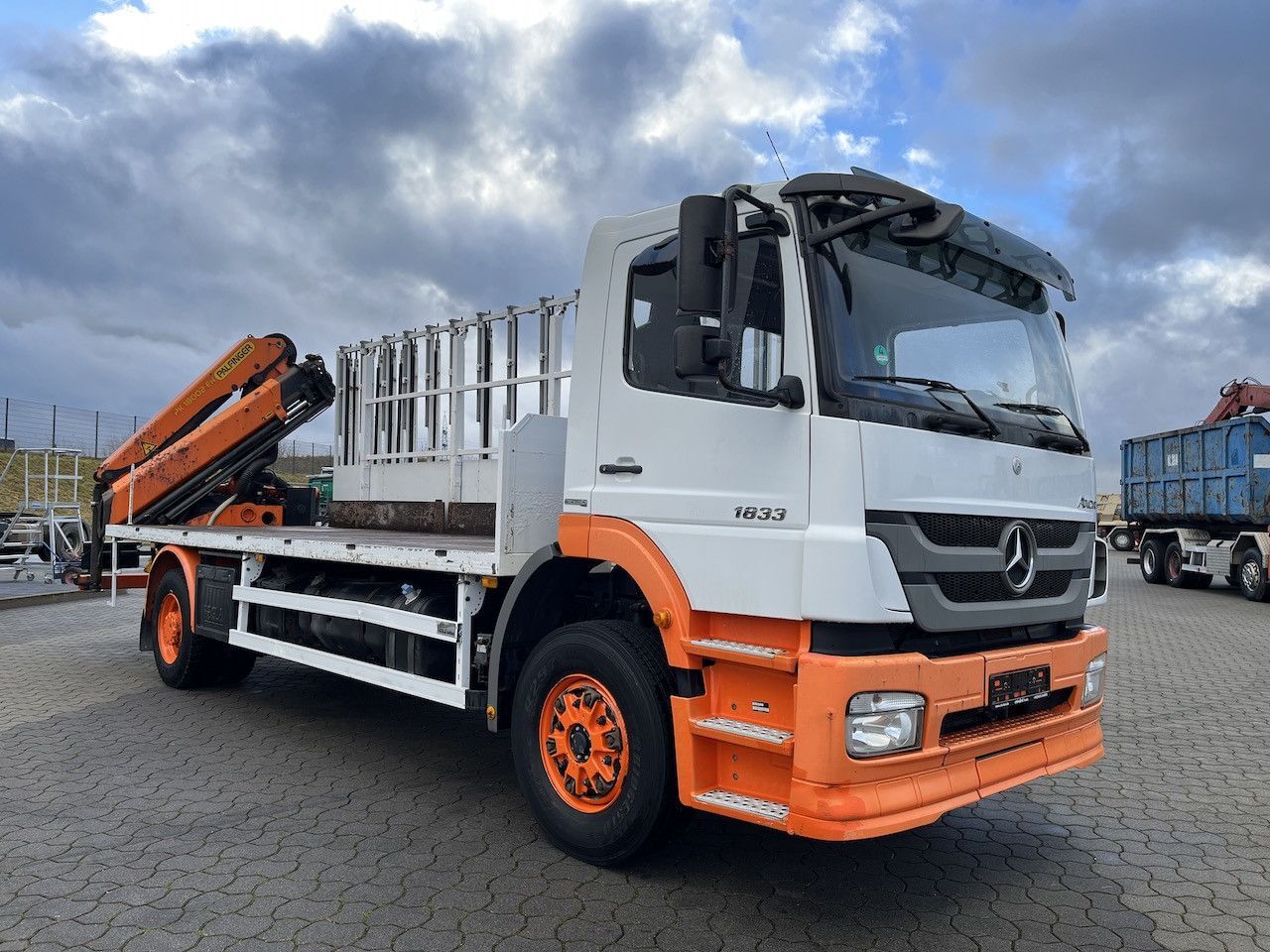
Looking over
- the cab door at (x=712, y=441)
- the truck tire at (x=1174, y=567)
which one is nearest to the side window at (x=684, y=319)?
the cab door at (x=712, y=441)

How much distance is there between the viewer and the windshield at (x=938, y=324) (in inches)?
140

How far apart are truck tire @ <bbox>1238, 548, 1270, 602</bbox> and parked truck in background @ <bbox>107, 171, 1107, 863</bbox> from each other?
542 inches

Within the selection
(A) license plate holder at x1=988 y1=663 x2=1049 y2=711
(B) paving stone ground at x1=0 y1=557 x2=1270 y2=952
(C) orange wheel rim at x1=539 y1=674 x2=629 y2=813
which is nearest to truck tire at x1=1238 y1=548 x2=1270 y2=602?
(B) paving stone ground at x1=0 y1=557 x2=1270 y2=952

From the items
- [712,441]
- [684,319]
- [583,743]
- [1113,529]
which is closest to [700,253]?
[684,319]

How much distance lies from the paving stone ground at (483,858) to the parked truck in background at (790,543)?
0.44 metres

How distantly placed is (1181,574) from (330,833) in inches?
724

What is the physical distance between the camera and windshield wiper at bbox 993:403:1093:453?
4039 mm

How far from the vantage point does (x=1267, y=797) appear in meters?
5.26

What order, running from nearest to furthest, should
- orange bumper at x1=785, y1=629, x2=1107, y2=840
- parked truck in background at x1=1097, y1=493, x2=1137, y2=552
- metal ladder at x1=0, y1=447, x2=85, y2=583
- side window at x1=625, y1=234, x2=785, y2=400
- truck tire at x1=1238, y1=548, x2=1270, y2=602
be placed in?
orange bumper at x1=785, y1=629, x2=1107, y2=840, side window at x1=625, y1=234, x2=785, y2=400, metal ladder at x1=0, y1=447, x2=85, y2=583, truck tire at x1=1238, y1=548, x2=1270, y2=602, parked truck in background at x1=1097, y1=493, x2=1137, y2=552

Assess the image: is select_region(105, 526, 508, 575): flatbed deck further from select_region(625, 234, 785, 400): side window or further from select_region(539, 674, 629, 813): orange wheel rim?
select_region(625, 234, 785, 400): side window

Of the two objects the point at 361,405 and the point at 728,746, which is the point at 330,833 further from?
the point at 361,405

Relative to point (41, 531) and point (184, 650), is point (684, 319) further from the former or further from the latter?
point (41, 531)

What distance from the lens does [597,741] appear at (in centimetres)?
396

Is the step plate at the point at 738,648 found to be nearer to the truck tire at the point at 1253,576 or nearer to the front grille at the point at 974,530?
the front grille at the point at 974,530
